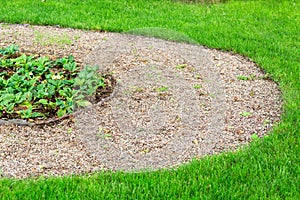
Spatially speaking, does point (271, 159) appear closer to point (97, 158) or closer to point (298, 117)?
point (298, 117)

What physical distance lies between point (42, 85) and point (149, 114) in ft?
3.17

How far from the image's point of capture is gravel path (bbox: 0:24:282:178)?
144 inches

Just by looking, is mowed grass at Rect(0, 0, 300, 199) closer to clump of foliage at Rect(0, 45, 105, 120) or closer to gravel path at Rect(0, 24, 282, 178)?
gravel path at Rect(0, 24, 282, 178)

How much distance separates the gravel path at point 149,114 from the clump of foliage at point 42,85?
0.56 ft

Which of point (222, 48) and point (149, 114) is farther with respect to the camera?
point (222, 48)

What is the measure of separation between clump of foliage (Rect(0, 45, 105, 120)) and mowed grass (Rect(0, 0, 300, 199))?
1.00 meters

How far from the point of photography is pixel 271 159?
3598 millimetres

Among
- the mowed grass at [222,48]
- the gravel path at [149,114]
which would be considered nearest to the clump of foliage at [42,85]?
the gravel path at [149,114]

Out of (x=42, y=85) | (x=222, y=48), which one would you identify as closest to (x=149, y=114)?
(x=42, y=85)

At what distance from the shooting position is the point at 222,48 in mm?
5688

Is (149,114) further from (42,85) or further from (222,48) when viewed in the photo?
(222,48)

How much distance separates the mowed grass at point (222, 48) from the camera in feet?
10.7

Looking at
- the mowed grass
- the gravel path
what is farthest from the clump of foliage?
the mowed grass

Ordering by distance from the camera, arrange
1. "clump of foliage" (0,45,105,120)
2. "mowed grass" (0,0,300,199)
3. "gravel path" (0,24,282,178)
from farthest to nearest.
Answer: "clump of foliage" (0,45,105,120) → "gravel path" (0,24,282,178) → "mowed grass" (0,0,300,199)
